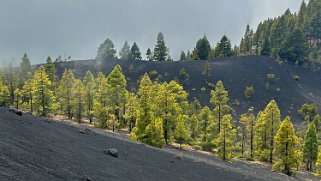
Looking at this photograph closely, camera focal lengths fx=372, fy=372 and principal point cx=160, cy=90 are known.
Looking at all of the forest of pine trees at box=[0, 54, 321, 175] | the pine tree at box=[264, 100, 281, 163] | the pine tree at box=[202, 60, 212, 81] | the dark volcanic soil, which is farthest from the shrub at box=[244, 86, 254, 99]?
the dark volcanic soil

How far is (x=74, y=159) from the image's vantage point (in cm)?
2736

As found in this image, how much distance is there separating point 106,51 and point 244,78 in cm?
5781

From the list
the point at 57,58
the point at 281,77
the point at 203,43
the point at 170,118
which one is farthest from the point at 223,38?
the point at 170,118

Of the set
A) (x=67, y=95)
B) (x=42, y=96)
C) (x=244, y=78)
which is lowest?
(x=67, y=95)

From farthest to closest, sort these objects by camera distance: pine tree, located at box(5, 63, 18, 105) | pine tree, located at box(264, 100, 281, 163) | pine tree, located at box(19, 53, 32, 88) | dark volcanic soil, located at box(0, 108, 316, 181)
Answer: pine tree, located at box(19, 53, 32, 88) → pine tree, located at box(5, 63, 18, 105) → pine tree, located at box(264, 100, 281, 163) → dark volcanic soil, located at box(0, 108, 316, 181)

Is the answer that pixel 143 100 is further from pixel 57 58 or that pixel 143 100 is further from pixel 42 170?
pixel 57 58

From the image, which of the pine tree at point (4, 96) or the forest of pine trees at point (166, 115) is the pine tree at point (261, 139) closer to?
the forest of pine trees at point (166, 115)

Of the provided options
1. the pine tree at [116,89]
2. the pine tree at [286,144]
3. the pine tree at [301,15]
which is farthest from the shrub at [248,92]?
the pine tree at [301,15]

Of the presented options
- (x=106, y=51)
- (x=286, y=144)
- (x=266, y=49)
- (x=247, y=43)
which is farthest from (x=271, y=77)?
(x=286, y=144)

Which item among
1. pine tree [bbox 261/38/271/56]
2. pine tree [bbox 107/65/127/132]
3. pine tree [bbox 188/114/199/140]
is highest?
pine tree [bbox 261/38/271/56]

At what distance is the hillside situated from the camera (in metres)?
123

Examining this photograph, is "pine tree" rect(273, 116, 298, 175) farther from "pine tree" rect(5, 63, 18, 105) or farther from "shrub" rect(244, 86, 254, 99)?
"shrub" rect(244, 86, 254, 99)

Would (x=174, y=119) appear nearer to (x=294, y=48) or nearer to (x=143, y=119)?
(x=143, y=119)

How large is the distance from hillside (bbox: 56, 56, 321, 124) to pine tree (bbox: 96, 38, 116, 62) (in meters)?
4.21
